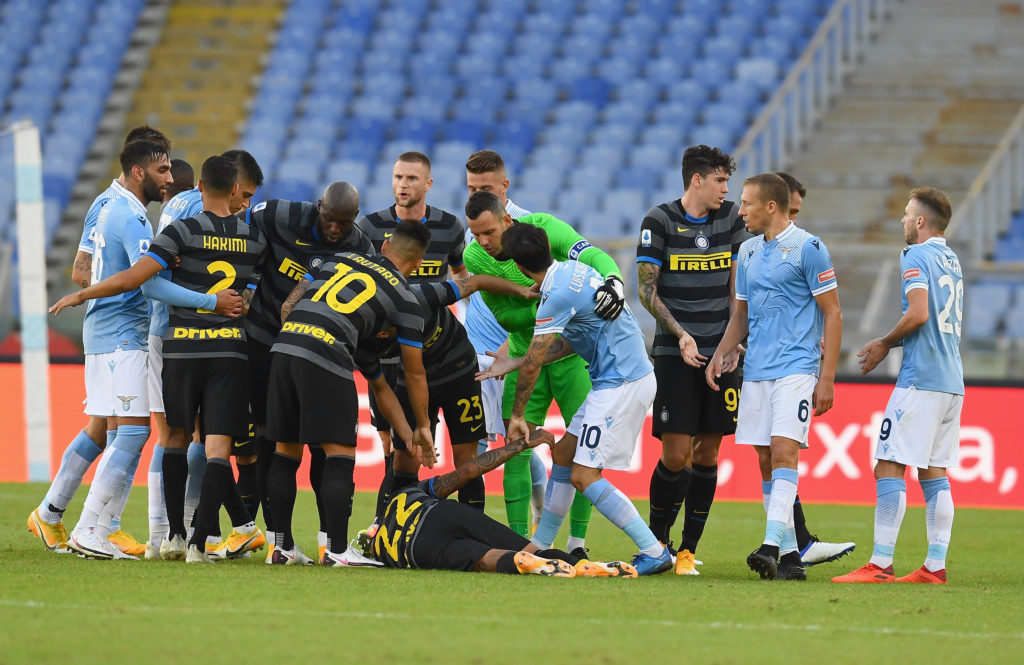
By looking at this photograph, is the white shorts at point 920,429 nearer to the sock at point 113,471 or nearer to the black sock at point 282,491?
the black sock at point 282,491

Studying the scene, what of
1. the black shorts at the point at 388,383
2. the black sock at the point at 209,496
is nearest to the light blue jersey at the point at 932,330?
the black shorts at the point at 388,383

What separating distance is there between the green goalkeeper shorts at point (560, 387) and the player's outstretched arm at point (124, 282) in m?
2.29

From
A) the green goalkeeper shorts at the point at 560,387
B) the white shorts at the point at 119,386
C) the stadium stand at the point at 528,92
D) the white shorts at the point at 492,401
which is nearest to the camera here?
the white shorts at the point at 119,386

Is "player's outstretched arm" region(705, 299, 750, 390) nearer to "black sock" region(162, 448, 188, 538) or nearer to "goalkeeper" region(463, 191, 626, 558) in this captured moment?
"goalkeeper" region(463, 191, 626, 558)

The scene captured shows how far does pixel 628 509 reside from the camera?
24.6 ft

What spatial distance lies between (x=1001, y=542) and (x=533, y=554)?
456cm

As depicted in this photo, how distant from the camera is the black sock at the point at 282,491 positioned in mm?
7586

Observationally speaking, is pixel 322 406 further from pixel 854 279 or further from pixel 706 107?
pixel 706 107

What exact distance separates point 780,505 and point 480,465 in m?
1.66

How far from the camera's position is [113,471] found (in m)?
8.09

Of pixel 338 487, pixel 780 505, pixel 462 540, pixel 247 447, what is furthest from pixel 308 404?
pixel 780 505

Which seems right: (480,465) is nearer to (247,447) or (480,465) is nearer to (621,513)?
(621,513)

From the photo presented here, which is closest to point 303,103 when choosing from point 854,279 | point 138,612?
point 854,279

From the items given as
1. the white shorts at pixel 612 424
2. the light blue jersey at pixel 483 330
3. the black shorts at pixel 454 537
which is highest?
the light blue jersey at pixel 483 330
